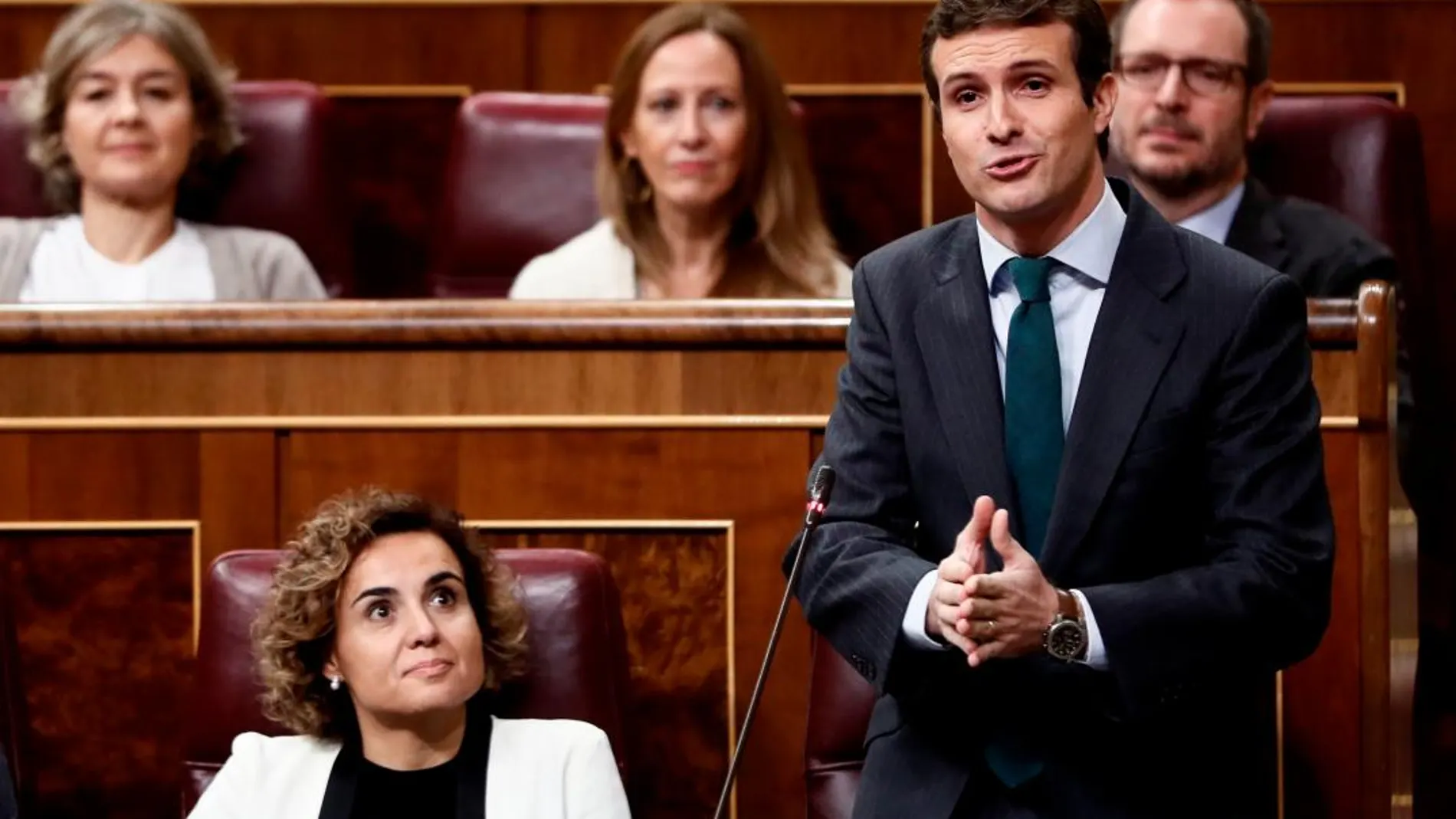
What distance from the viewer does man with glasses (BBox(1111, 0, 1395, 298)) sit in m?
1.83

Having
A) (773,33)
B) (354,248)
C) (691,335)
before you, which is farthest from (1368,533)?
(354,248)

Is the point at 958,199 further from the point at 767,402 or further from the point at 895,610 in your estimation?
the point at 895,610

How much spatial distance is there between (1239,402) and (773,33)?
1280 mm

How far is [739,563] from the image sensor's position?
140 cm

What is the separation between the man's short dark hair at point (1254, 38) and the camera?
1.85m

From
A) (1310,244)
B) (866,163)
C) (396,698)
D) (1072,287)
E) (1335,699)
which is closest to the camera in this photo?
(1072,287)

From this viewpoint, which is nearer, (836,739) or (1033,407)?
(1033,407)

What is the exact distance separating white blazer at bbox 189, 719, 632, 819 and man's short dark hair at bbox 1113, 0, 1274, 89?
90 cm

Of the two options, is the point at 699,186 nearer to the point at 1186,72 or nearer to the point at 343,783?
the point at 1186,72

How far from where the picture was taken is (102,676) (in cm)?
143

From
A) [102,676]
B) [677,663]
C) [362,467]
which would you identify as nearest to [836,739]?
[677,663]

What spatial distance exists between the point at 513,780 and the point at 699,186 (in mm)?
753

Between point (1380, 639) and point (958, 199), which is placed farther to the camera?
point (958, 199)

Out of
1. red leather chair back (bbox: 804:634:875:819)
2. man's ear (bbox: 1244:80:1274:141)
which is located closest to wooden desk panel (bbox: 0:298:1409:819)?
red leather chair back (bbox: 804:634:875:819)
